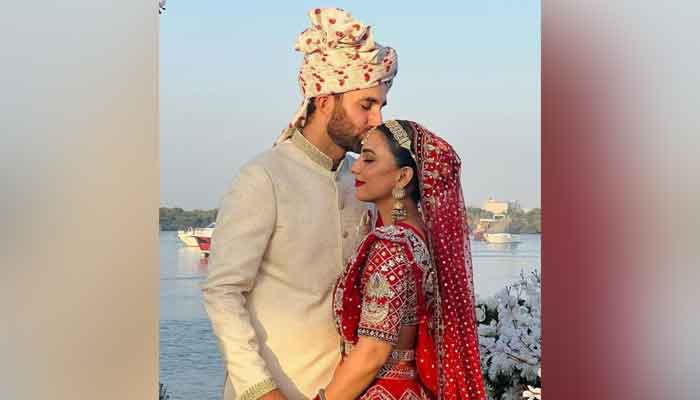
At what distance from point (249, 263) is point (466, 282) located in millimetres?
544

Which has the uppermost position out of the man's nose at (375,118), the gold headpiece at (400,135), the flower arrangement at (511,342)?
the man's nose at (375,118)

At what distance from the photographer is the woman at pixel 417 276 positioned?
2.78m

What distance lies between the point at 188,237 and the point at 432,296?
1837mm

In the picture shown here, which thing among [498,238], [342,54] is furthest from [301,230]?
[498,238]

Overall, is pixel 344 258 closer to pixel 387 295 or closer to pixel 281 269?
pixel 281 269

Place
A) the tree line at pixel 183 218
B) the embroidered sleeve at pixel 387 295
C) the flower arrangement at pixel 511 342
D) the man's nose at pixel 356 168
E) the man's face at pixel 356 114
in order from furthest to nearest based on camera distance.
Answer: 1. the flower arrangement at pixel 511 342
2. the tree line at pixel 183 218
3. the man's face at pixel 356 114
4. the man's nose at pixel 356 168
5. the embroidered sleeve at pixel 387 295

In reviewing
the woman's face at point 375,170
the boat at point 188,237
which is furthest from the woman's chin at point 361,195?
the boat at point 188,237

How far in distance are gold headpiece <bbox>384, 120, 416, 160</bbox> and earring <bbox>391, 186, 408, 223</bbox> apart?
92mm

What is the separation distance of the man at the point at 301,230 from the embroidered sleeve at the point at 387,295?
23 centimetres

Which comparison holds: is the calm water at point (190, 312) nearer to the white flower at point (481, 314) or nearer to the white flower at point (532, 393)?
the white flower at point (481, 314)

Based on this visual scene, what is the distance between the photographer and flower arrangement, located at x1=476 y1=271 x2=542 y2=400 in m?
4.47

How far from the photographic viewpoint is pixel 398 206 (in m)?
2.80
